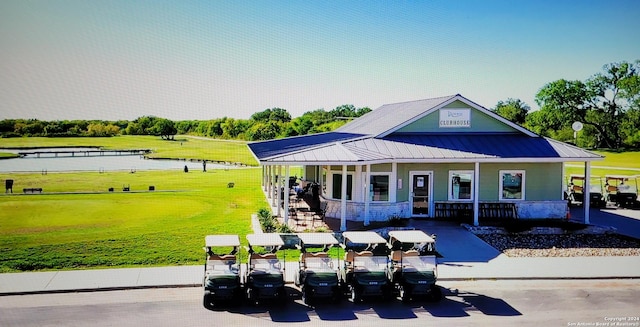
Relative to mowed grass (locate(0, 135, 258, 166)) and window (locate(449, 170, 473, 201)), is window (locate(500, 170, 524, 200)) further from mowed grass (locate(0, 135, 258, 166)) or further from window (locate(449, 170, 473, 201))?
mowed grass (locate(0, 135, 258, 166))

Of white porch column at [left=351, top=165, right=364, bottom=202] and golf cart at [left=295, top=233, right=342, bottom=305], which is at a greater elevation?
white porch column at [left=351, top=165, right=364, bottom=202]

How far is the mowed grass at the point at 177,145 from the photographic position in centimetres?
2500

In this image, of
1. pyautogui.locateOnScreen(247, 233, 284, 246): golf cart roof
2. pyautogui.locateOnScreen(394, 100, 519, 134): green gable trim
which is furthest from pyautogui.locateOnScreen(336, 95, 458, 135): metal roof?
pyautogui.locateOnScreen(247, 233, 284, 246): golf cart roof

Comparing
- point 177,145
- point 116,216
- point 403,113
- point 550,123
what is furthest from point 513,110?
point 116,216

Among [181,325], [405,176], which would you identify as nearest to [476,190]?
[405,176]

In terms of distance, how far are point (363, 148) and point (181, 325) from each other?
1218cm


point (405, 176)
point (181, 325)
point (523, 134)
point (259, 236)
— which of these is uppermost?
point (523, 134)

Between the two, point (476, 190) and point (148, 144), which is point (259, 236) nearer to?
point (476, 190)

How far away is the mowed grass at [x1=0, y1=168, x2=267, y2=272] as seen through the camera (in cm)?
1594

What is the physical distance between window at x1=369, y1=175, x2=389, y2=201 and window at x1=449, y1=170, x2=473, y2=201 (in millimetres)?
2702

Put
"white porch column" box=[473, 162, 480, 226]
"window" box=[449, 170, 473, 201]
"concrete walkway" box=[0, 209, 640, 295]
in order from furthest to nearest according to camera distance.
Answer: "window" box=[449, 170, 473, 201], "white porch column" box=[473, 162, 480, 226], "concrete walkway" box=[0, 209, 640, 295]

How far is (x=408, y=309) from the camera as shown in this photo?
12109mm

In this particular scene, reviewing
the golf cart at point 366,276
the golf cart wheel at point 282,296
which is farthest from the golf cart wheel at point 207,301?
the golf cart at point 366,276

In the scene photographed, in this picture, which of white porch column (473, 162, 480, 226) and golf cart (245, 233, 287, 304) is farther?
white porch column (473, 162, 480, 226)
